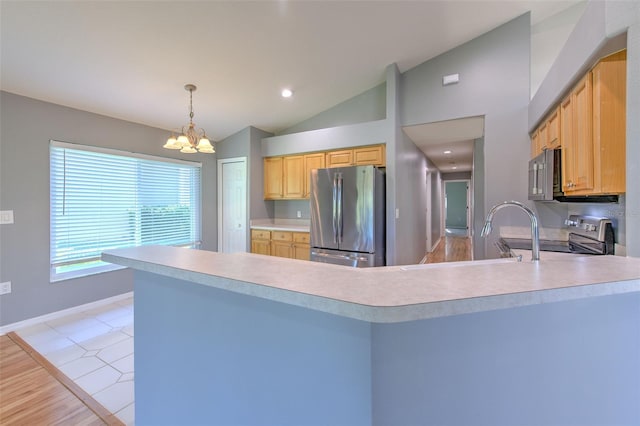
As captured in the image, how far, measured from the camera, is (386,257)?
11.5ft

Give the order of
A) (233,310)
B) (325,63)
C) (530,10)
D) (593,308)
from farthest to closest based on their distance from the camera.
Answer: (325,63), (530,10), (233,310), (593,308)

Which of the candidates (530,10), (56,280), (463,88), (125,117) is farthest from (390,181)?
(56,280)

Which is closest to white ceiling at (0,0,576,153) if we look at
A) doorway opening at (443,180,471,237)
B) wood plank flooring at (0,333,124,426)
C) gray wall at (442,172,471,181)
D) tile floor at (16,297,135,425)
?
tile floor at (16,297,135,425)

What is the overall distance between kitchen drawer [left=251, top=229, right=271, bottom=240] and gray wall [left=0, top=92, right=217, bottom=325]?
2087mm

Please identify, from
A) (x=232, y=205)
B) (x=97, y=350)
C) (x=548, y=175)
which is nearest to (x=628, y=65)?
(x=548, y=175)

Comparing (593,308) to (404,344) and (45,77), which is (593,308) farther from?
(45,77)

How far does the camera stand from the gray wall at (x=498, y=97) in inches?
120

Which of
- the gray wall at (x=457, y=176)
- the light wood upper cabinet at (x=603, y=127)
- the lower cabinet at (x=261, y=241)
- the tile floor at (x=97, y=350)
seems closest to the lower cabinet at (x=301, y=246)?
the lower cabinet at (x=261, y=241)

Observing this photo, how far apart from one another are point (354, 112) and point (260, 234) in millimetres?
2493

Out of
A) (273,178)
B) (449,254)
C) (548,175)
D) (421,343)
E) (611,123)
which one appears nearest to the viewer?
(421,343)

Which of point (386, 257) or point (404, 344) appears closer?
point (404, 344)

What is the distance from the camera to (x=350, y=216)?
3.46m

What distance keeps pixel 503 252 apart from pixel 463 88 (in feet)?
6.61

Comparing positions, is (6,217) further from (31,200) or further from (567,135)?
(567,135)
